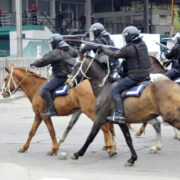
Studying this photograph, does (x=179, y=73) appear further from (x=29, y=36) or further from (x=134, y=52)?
(x=29, y=36)

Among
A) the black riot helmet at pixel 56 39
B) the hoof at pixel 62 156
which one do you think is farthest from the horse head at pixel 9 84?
the hoof at pixel 62 156

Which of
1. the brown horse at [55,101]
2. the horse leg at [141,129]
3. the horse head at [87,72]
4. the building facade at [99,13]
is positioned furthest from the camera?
the building facade at [99,13]

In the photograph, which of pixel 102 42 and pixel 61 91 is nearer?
pixel 102 42

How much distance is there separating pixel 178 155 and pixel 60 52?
3210mm

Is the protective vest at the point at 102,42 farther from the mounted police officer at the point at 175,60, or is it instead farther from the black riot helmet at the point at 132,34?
the mounted police officer at the point at 175,60

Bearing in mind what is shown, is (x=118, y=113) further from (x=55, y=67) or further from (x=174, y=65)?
(x=174, y=65)

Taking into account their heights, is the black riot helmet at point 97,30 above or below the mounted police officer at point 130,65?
above

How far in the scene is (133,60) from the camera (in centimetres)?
870

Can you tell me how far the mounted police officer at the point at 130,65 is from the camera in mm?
8609

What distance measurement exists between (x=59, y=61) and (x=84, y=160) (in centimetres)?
215

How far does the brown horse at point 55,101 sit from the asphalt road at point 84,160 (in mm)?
418

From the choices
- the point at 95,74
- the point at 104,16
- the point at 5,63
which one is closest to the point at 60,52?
the point at 95,74

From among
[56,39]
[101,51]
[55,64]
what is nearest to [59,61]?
[55,64]

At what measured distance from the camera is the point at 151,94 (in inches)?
332
